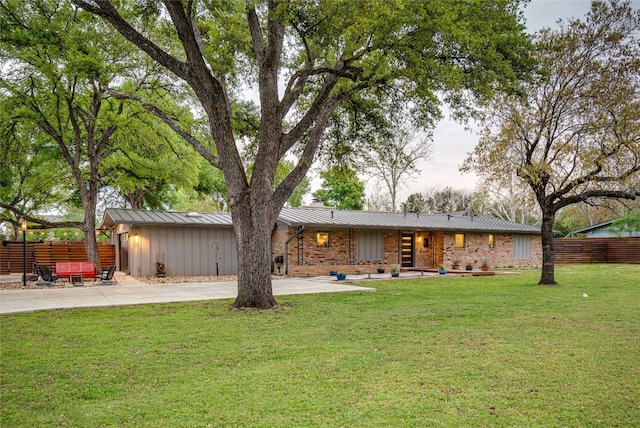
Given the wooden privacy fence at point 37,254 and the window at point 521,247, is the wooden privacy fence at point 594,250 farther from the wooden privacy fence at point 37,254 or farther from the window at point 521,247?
the wooden privacy fence at point 37,254

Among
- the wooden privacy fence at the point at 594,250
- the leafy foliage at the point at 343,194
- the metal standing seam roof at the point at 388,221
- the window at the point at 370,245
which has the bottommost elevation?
the wooden privacy fence at the point at 594,250

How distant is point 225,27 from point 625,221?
3042 centimetres

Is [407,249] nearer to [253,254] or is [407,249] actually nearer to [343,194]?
[253,254]

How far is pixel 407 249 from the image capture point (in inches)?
869

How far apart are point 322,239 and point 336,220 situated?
3.56 feet

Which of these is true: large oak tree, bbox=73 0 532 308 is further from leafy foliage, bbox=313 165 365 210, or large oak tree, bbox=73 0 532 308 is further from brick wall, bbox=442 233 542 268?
leafy foliage, bbox=313 165 365 210

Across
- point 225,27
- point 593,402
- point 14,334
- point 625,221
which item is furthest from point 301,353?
point 625,221

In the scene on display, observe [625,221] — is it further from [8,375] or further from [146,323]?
[8,375]

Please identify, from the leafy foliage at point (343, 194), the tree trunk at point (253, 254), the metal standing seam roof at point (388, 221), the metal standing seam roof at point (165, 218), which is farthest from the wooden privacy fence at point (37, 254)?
the leafy foliage at point (343, 194)

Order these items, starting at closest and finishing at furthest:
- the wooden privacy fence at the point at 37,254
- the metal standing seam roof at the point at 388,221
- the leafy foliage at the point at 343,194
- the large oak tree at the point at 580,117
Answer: the large oak tree at the point at 580,117, the metal standing seam roof at the point at 388,221, the wooden privacy fence at the point at 37,254, the leafy foliage at the point at 343,194

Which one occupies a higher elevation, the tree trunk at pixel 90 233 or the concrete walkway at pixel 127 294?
the tree trunk at pixel 90 233

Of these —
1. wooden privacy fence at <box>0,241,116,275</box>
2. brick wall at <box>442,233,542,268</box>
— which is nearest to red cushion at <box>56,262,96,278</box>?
wooden privacy fence at <box>0,241,116,275</box>

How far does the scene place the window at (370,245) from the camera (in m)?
20.1

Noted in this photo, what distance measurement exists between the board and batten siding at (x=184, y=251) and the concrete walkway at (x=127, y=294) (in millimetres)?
3107
